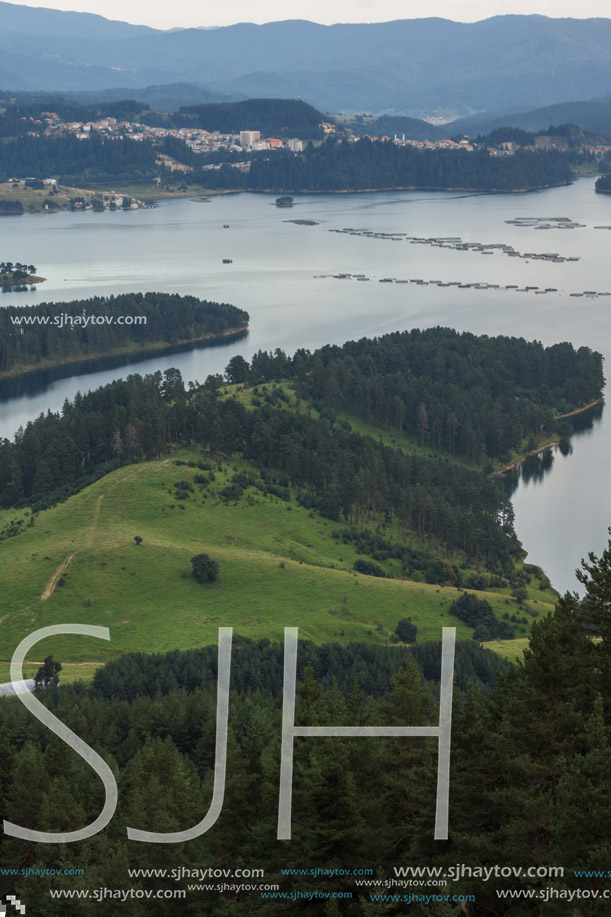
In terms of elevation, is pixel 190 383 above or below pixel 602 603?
below

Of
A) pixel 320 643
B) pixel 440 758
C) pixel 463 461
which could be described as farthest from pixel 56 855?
pixel 463 461

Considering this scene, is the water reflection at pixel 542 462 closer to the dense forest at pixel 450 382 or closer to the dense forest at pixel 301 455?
the dense forest at pixel 450 382

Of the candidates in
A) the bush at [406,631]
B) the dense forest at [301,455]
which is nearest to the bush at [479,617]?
the bush at [406,631]

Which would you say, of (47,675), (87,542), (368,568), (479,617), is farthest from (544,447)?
(47,675)

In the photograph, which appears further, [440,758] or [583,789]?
[440,758]

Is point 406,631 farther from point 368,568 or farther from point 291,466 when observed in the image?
point 291,466

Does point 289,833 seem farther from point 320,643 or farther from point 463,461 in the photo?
point 463,461

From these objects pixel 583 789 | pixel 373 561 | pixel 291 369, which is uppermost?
pixel 583 789

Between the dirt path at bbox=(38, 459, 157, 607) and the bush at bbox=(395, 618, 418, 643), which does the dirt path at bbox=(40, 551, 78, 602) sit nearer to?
the dirt path at bbox=(38, 459, 157, 607)
